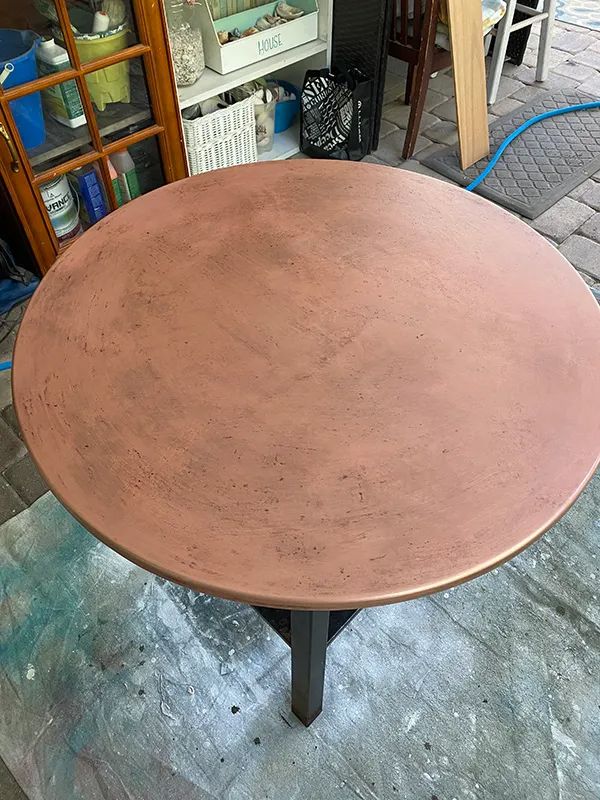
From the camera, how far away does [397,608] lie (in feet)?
4.97

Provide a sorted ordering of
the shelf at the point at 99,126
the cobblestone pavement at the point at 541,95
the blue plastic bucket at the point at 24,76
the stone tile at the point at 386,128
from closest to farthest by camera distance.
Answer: the blue plastic bucket at the point at 24,76
the shelf at the point at 99,126
the cobblestone pavement at the point at 541,95
the stone tile at the point at 386,128

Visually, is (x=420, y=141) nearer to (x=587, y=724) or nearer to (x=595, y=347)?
(x=595, y=347)

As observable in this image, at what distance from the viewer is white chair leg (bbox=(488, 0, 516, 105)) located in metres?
3.05

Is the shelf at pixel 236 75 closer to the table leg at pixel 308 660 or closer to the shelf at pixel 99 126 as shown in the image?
the shelf at pixel 99 126

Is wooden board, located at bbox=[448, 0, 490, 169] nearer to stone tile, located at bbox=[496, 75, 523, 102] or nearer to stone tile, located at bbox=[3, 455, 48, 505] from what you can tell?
stone tile, located at bbox=[496, 75, 523, 102]

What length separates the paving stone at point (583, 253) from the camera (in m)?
2.43

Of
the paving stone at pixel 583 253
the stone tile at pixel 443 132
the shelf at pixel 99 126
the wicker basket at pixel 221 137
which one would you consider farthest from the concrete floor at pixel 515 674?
the stone tile at pixel 443 132

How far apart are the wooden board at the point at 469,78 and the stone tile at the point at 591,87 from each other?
90cm

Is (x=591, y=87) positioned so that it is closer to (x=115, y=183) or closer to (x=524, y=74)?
(x=524, y=74)

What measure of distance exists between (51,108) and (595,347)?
182cm

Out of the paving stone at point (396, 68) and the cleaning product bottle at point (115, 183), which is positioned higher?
Answer: the cleaning product bottle at point (115, 183)

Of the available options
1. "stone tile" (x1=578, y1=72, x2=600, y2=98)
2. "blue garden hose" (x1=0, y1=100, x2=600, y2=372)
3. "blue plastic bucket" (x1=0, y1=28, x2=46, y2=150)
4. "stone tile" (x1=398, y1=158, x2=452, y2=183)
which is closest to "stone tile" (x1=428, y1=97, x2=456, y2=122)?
"blue garden hose" (x1=0, y1=100, x2=600, y2=372)

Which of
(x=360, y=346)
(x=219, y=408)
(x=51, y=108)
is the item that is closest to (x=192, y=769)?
(x=219, y=408)

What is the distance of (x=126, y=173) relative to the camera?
7.57 feet
